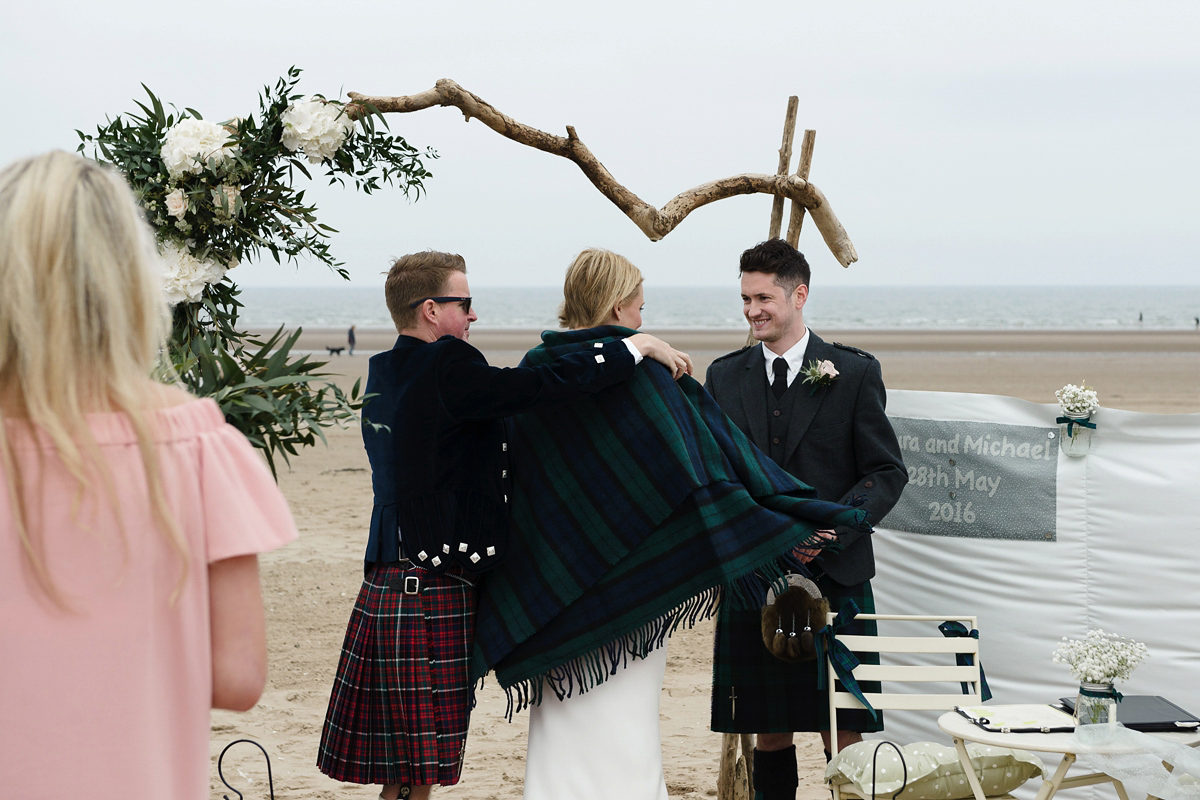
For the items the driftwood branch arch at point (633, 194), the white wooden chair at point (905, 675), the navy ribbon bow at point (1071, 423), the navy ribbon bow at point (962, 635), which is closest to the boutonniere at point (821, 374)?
the driftwood branch arch at point (633, 194)

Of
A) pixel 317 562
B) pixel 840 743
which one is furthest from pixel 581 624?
pixel 317 562

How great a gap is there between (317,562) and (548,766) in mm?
5386

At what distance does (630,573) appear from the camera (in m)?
3.19

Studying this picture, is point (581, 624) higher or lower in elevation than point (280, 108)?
lower

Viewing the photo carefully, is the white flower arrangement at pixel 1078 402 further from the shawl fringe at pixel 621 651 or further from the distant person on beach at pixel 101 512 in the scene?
the distant person on beach at pixel 101 512

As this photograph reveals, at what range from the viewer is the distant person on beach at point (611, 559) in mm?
3150

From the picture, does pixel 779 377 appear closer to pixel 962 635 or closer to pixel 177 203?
pixel 962 635

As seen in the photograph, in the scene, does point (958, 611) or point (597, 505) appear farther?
point (958, 611)

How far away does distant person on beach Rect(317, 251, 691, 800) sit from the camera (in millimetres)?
3029

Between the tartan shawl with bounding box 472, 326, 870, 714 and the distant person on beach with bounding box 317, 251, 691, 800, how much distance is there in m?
0.09

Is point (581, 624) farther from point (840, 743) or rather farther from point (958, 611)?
point (958, 611)

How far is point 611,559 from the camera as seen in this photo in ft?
10.3

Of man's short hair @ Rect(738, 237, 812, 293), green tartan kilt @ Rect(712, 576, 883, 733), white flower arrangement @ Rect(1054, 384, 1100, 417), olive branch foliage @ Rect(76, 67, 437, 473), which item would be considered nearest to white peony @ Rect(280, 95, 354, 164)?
olive branch foliage @ Rect(76, 67, 437, 473)

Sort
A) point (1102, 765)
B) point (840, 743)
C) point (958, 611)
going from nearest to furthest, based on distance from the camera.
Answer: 1. point (1102, 765)
2. point (840, 743)
3. point (958, 611)
